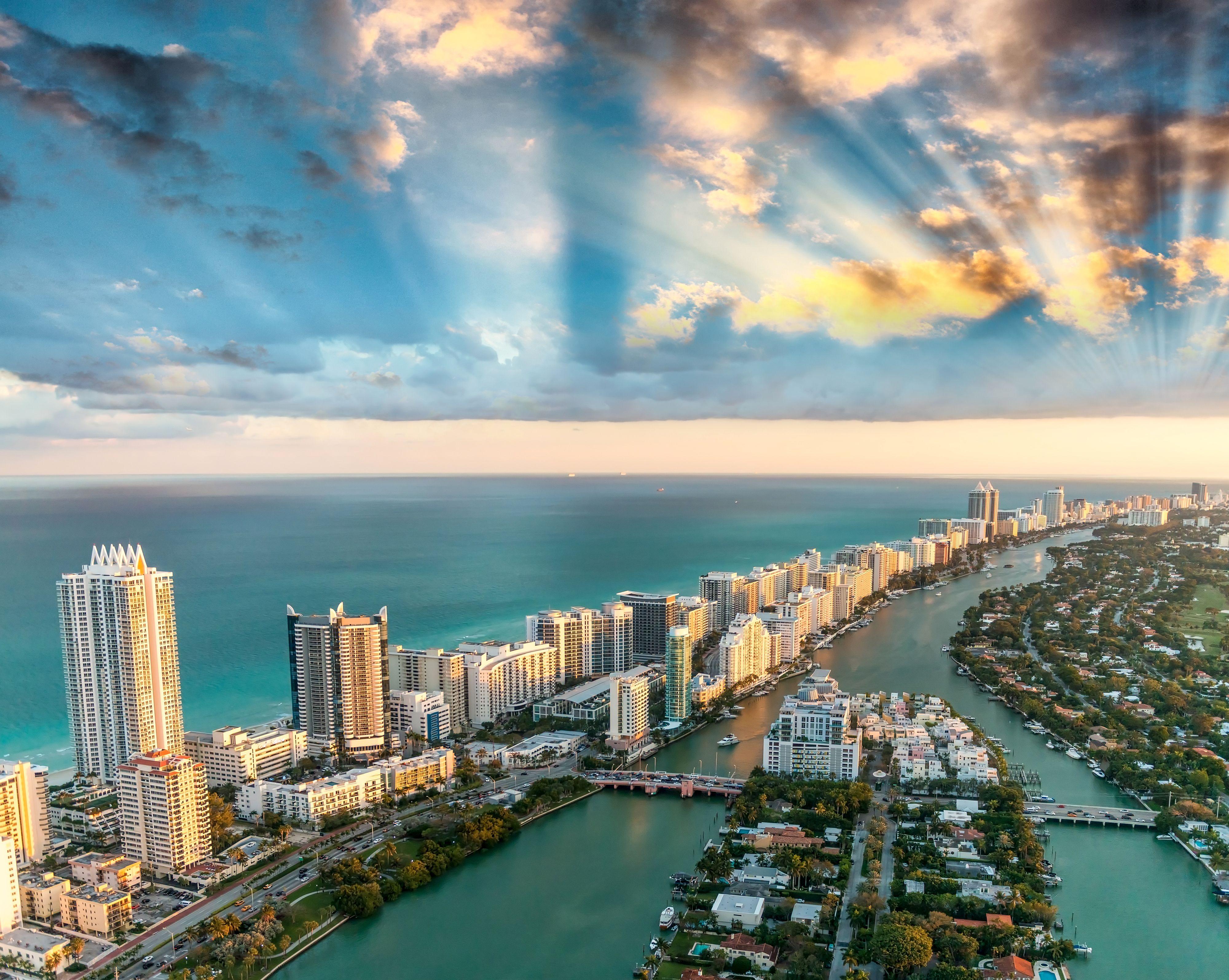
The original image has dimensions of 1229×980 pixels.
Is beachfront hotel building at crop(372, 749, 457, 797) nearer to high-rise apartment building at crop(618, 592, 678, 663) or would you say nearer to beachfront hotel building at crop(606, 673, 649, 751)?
beachfront hotel building at crop(606, 673, 649, 751)

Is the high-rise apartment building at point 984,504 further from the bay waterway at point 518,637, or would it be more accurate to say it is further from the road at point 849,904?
the road at point 849,904

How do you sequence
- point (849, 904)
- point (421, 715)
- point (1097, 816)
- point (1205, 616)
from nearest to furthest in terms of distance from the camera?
1. point (849, 904)
2. point (1097, 816)
3. point (421, 715)
4. point (1205, 616)

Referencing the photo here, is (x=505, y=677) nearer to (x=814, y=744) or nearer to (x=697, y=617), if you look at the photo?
(x=697, y=617)

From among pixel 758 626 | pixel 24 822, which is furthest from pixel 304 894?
pixel 758 626

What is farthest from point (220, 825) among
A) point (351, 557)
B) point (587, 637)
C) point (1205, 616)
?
point (351, 557)

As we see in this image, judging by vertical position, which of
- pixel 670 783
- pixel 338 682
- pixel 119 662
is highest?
pixel 119 662

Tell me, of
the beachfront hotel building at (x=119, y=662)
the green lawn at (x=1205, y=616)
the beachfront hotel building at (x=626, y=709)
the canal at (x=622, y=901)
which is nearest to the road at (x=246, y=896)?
the canal at (x=622, y=901)

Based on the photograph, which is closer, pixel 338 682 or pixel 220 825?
pixel 220 825

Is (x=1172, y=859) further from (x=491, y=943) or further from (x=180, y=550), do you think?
(x=180, y=550)
